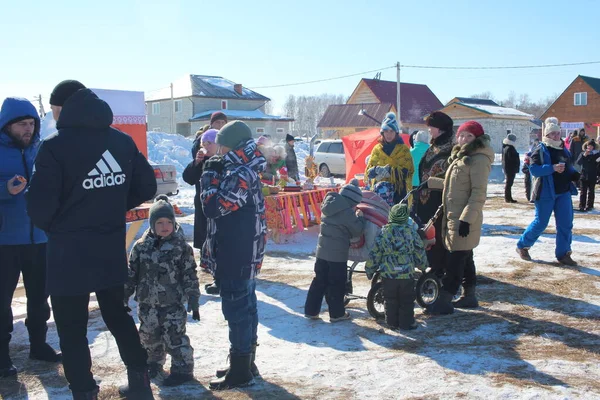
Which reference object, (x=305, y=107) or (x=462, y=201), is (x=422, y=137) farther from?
(x=305, y=107)

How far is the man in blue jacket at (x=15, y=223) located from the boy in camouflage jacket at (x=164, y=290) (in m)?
0.82

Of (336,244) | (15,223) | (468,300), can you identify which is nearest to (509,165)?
(468,300)

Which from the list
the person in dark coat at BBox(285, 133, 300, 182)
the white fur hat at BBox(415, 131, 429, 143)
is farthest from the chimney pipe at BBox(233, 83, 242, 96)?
the white fur hat at BBox(415, 131, 429, 143)

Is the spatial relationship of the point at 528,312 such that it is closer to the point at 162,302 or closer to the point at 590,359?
the point at 590,359

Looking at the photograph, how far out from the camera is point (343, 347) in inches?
177

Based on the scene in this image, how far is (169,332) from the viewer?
384 centimetres

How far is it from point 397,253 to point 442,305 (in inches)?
32.2

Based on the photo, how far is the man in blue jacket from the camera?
397cm

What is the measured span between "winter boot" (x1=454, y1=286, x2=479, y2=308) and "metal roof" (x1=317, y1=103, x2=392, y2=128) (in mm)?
38164

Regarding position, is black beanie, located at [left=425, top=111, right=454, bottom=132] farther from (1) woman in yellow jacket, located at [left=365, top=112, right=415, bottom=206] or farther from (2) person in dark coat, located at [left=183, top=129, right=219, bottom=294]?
(2) person in dark coat, located at [left=183, top=129, right=219, bottom=294]

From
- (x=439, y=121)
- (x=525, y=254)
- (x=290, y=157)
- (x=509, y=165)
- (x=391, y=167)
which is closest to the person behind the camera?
(x=439, y=121)

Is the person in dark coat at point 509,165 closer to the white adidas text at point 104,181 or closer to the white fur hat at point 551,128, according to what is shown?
the white fur hat at point 551,128

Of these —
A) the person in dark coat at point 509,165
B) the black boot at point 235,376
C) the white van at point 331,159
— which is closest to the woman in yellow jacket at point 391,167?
the black boot at point 235,376

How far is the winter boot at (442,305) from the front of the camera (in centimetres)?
528
